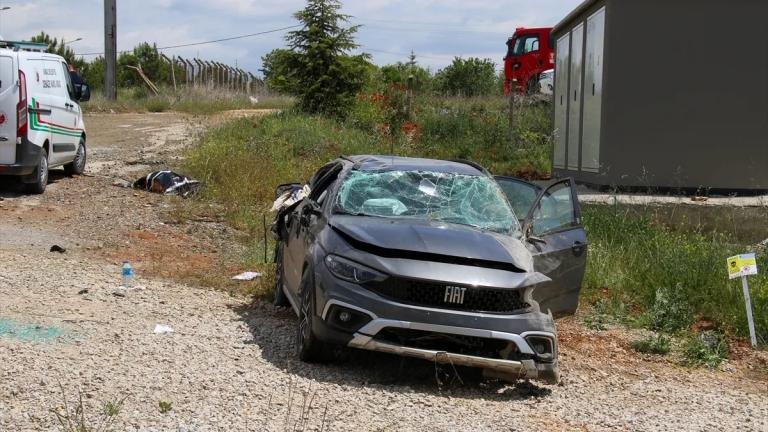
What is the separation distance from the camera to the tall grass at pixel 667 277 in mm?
9461

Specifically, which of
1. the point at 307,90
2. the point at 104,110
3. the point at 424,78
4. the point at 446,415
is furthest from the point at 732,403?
the point at 424,78

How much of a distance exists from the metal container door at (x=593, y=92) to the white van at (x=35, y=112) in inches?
370

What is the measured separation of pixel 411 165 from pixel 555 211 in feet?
4.48

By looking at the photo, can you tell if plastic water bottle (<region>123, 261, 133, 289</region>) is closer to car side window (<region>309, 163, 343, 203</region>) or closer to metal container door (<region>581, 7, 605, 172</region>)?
car side window (<region>309, 163, 343, 203</region>)

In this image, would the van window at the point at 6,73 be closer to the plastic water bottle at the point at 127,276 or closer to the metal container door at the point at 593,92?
the plastic water bottle at the point at 127,276

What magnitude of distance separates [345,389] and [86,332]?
221 cm

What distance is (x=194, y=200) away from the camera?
15.9 metres

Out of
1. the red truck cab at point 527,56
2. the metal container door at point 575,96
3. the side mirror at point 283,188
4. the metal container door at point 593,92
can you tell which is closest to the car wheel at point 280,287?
the side mirror at point 283,188

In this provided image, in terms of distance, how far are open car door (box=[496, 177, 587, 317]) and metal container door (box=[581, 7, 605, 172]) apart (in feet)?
32.6

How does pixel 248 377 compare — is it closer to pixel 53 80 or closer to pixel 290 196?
pixel 290 196

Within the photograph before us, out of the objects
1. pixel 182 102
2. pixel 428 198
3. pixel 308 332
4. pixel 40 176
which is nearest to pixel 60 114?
pixel 40 176

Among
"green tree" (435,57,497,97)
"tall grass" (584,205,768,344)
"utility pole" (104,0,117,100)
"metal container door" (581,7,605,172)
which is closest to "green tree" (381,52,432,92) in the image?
"green tree" (435,57,497,97)

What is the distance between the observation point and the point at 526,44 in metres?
32.9

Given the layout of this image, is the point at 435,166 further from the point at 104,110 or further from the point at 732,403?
the point at 104,110
